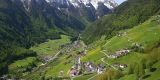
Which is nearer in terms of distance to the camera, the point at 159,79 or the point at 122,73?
the point at 159,79

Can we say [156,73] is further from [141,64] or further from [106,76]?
[106,76]

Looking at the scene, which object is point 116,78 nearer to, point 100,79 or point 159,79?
point 100,79

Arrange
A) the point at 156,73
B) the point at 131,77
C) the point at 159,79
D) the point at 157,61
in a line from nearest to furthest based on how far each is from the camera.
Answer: the point at 159,79
the point at 156,73
the point at 131,77
the point at 157,61

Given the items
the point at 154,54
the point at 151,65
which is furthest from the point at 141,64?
the point at 154,54

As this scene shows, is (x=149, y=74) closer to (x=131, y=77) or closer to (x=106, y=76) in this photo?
(x=131, y=77)

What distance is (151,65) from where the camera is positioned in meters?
179

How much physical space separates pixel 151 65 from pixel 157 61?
5.82 metres

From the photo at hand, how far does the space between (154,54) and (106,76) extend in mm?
25240

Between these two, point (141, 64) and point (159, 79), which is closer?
point (159, 79)

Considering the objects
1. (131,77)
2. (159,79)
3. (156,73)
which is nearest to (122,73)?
(131,77)

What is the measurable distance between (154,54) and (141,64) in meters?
18.2

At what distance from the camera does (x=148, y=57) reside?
620ft

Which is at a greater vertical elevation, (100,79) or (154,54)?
(154,54)

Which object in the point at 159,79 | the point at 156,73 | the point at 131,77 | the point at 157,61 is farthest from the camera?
the point at 157,61
